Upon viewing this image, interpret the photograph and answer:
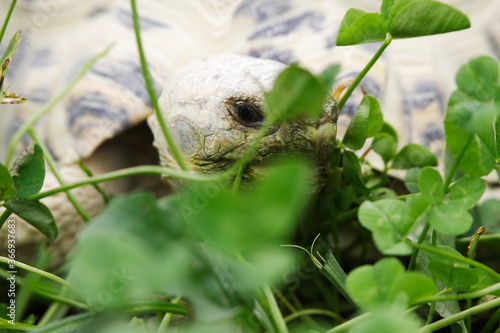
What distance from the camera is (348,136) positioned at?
80 cm

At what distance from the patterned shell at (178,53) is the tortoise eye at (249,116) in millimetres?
280

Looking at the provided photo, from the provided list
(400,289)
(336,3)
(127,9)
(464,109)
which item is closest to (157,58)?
(127,9)

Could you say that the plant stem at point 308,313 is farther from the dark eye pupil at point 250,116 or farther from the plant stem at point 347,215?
the dark eye pupil at point 250,116

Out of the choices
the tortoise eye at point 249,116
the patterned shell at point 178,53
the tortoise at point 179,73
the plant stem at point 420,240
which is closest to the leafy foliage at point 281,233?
the plant stem at point 420,240

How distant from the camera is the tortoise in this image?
100 centimetres

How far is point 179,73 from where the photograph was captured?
1.13 meters

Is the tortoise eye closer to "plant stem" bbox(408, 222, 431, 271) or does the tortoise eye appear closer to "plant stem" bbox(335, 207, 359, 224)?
"plant stem" bbox(335, 207, 359, 224)

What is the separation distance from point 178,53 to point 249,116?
1.86 ft

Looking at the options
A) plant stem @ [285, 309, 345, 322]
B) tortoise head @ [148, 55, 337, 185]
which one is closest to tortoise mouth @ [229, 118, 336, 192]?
tortoise head @ [148, 55, 337, 185]

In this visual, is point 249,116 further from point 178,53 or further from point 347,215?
point 178,53

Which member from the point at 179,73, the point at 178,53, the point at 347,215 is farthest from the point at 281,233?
the point at 178,53

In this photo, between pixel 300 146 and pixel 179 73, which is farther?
pixel 179 73

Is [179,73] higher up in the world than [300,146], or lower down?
higher up

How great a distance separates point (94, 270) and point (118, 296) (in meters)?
0.03
